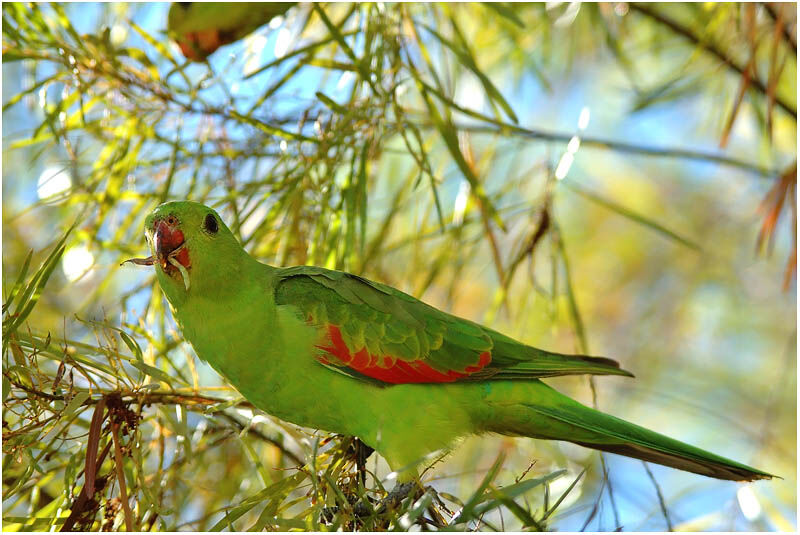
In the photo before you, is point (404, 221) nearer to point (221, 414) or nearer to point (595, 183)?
point (221, 414)

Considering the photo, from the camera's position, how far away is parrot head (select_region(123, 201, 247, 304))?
1645 millimetres

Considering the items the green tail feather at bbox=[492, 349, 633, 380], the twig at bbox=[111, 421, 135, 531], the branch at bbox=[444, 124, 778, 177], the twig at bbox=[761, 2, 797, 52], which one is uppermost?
the twig at bbox=[761, 2, 797, 52]

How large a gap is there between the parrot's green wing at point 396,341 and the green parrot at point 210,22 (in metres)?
0.57

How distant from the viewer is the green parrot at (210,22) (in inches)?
73.4

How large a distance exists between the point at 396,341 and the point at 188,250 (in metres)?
0.49

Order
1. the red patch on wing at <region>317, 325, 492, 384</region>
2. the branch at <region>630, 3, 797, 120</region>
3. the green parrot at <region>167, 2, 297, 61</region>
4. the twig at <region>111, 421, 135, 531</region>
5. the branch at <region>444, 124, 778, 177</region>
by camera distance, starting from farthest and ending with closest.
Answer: the branch at <region>630, 3, 797, 120</region> → the branch at <region>444, 124, 778, 177</region> → the green parrot at <region>167, 2, 297, 61</region> → the red patch on wing at <region>317, 325, 492, 384</region> → the twig at <region>111, 421, 135, 531</region>

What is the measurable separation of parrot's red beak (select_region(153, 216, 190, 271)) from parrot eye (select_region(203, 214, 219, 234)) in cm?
6

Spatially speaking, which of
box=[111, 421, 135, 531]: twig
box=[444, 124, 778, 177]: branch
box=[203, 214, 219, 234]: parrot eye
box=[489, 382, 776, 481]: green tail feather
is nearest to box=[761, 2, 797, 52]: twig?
box=[444, 124, 778, 177]: branch

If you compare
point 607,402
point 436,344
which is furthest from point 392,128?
point 607,402

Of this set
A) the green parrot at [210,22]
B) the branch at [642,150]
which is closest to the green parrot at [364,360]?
the green parrot at [210,22]

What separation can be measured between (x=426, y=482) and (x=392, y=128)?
0.93 metres

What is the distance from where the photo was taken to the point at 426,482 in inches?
56.2

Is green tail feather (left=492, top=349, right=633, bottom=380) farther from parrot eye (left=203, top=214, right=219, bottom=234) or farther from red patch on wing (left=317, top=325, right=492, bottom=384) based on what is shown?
parrot eye (left=203, top=214, right=219, bottom=234)

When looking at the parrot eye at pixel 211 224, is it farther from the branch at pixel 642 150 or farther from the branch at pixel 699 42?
the branch at pixel 699 42
